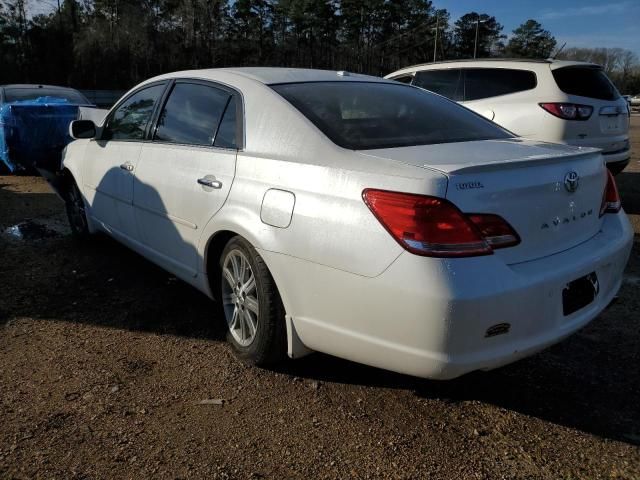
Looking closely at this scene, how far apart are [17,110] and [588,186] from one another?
8320mm

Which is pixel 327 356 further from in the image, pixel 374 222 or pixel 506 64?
pixel 506 64

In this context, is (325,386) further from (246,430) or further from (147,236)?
(147,236)

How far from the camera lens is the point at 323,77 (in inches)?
137

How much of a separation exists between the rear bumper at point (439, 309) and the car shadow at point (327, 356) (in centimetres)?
49

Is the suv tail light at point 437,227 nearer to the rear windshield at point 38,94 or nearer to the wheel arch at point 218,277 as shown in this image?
the wheel arch at point 218,277

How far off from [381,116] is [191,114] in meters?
1.26

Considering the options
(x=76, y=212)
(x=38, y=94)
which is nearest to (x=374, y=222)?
(x=76, y=212)

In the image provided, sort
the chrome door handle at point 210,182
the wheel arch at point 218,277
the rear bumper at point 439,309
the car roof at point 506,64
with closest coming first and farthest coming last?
1. the rear bumper at point 439,309
2. the wheel arch at point 218,277
3. the chrome door handle at point 210,182
4. the car roof at point 506,64

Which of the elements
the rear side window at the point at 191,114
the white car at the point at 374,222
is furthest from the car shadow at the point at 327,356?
the rear side window at the point at 191,114

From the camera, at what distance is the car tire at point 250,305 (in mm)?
2811

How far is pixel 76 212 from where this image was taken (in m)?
5.34

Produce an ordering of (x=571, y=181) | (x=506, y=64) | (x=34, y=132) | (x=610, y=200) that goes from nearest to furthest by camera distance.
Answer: (x=571, y=181)
(x=610, y=200)
(x=506, y=64)
(x=34, y=132)

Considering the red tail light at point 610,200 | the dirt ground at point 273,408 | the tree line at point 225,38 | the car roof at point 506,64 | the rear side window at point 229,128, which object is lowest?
the dirt ground at point 273,408

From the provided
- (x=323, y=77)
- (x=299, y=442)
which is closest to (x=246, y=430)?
(x=299, y=442)
